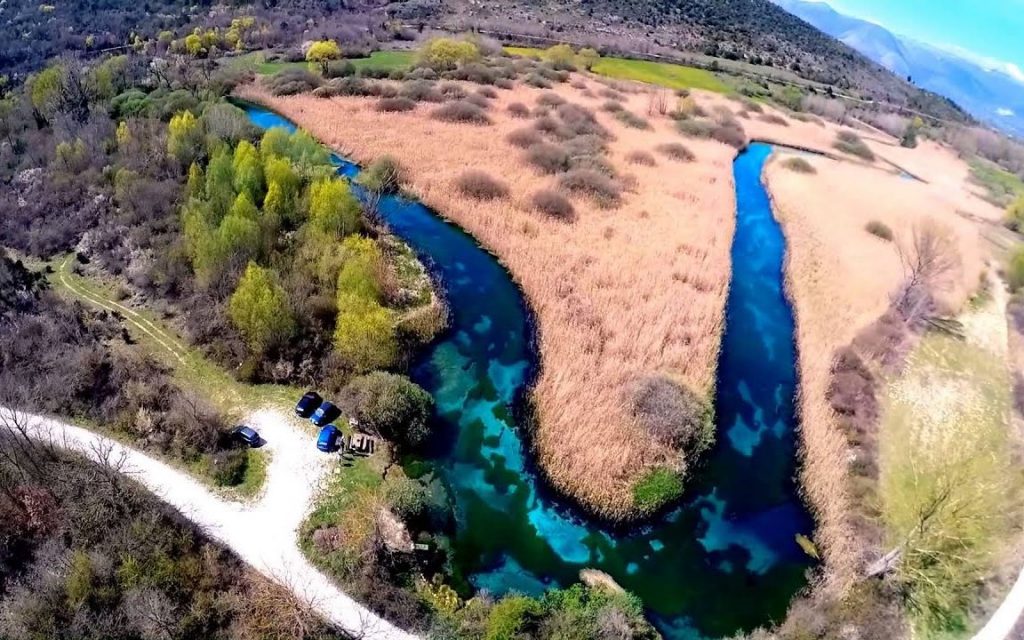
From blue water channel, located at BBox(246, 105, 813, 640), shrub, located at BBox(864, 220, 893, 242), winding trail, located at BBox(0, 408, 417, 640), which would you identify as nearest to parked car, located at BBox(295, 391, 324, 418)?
winding trail, located at BBox(0, 408, 417, 640)

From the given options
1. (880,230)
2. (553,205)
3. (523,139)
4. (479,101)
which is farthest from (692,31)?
(553,205)

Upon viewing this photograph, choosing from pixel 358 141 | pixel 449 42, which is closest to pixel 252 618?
pixel 358 141

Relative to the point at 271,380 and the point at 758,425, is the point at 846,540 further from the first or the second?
the point at 271,380

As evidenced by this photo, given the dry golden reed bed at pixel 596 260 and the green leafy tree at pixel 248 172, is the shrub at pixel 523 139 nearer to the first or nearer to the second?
the dry golden reed bed at pixel 596 260

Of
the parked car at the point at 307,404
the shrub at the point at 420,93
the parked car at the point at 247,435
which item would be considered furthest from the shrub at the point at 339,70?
the parked car at the point at 247,435

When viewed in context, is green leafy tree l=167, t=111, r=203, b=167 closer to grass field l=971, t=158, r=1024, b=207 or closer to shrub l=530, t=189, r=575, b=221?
shrub l=530, t=189, r=575, b=221

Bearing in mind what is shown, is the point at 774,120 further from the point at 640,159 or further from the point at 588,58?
the point at 640,159
